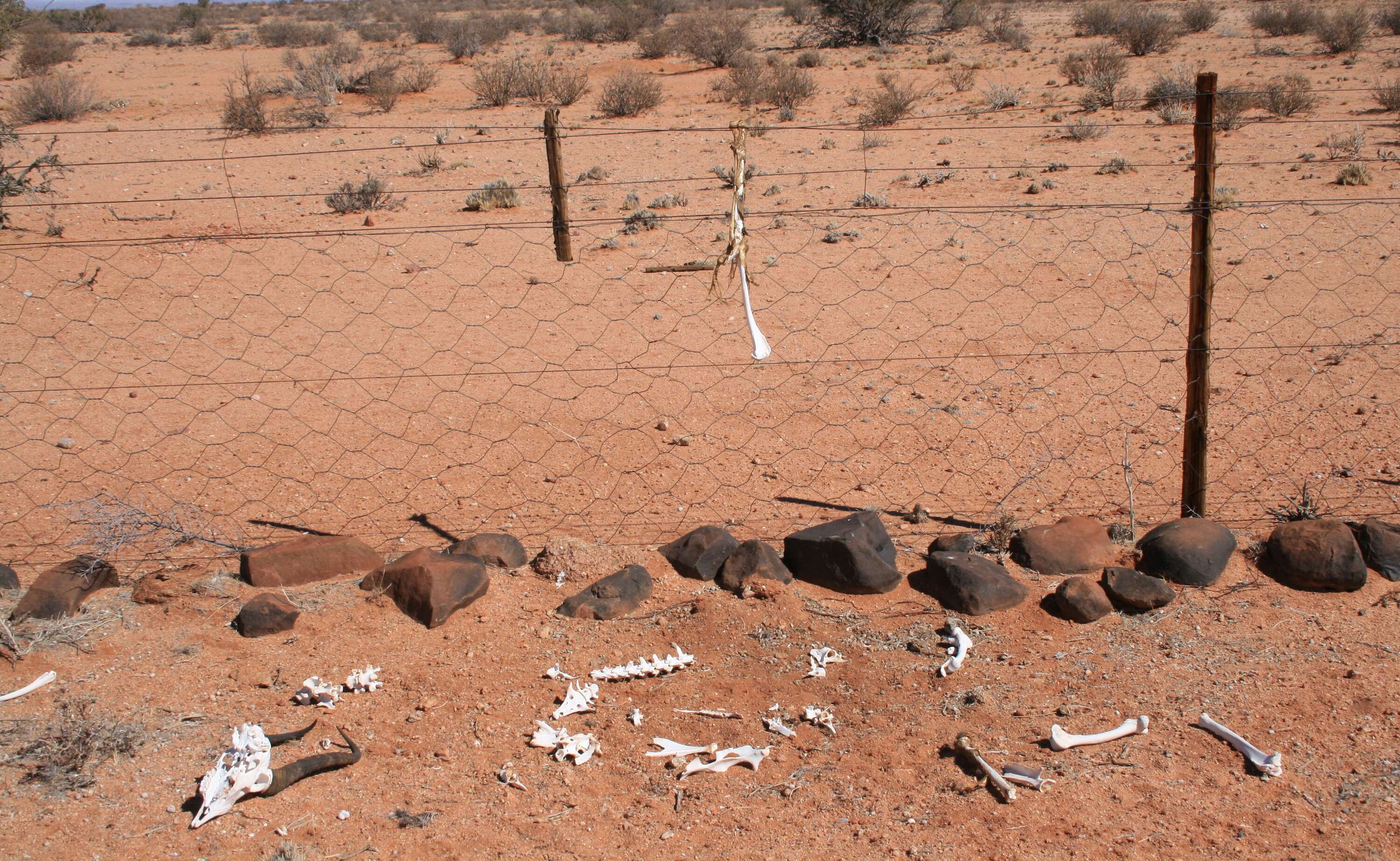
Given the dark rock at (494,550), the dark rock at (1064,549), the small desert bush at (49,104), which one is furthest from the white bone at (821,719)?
the small desert bush at (49,104)

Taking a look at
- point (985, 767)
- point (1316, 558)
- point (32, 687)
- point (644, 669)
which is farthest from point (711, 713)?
point (1316, 558)

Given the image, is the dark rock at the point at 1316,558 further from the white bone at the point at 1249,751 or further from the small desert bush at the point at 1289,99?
the small desert bush at the point at 1289,99

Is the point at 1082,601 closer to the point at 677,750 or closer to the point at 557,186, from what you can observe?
the point at 677,750

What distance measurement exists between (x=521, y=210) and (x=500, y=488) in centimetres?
649

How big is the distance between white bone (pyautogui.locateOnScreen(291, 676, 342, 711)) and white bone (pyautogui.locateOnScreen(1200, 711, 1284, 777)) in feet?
9.66

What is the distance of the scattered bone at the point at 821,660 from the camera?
3955 mm

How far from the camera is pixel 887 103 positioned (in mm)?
15875

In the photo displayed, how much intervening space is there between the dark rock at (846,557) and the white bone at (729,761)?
3.58ft

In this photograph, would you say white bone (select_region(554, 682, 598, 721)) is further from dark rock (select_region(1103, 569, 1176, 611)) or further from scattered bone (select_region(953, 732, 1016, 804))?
dark rock (select_region(1103, 569, 1176, 611))

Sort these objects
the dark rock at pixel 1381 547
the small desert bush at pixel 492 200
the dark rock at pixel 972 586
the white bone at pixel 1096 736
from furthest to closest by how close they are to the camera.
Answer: the small desert bush at pixel 492 200
the dark rock at pixel 1381 547
the dark rock at pixel 972 586
the white bone at pixel 1096 736

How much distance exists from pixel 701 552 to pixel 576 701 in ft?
3.33

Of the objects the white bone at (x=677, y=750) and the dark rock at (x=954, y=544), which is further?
the dark rock at (x=954, y=544)

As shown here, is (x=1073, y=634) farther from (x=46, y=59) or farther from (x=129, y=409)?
(x=46, y=59)

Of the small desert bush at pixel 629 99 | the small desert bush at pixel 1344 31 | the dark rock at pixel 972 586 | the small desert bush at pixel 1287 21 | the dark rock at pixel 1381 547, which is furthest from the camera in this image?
the small desert bush at pixel 1287 21
